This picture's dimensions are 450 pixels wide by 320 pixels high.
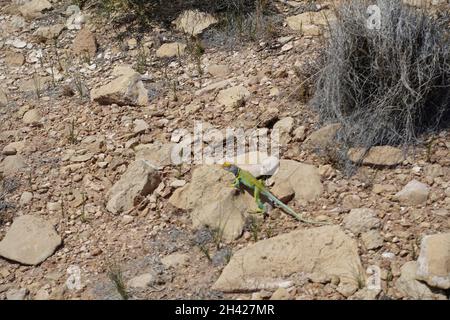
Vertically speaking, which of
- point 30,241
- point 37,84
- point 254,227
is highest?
point 37,84

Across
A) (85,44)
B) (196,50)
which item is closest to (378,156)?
(196,50)

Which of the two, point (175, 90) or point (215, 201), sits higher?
point (175, 90)

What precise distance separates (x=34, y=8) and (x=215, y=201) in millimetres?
2973

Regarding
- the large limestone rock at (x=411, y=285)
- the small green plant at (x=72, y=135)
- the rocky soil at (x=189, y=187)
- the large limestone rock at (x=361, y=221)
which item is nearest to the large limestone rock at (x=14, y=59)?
the rocky soil at (x=189, y=187)

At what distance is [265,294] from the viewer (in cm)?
287

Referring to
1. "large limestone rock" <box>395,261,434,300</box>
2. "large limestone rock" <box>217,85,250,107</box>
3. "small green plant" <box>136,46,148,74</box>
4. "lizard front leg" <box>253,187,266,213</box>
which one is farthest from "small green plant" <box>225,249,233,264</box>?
"small green plant" <box>136,46,148,74</box>

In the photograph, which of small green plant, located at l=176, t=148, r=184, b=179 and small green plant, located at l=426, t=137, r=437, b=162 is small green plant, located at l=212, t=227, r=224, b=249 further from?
small green plant, located at l=426, t=137, r=437, b=162

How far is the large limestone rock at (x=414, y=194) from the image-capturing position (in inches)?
126

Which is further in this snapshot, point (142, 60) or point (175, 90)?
point (142, 60)

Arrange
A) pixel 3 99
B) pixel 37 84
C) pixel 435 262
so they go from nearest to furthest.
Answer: pixel 435 262
pixel 3 99
pixel 37 84

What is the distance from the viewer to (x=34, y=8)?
17.3ft

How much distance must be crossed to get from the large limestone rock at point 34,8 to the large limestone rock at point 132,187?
2355 mm

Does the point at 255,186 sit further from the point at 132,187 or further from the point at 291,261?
the point at 132,187

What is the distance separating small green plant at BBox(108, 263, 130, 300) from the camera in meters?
2.94
